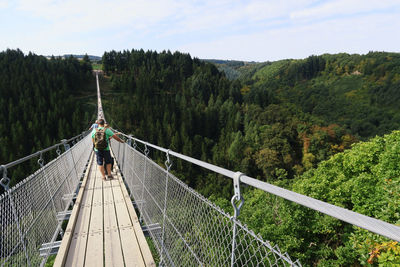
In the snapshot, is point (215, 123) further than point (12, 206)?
Yes

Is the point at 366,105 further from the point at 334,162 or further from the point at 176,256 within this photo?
the point at 176,256

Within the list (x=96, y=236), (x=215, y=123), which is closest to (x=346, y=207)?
(x=96, y=236)

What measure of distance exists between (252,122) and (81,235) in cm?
7514

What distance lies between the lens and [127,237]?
141 inches

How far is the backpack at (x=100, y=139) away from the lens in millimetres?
6039

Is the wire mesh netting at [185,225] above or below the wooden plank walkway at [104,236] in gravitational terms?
above

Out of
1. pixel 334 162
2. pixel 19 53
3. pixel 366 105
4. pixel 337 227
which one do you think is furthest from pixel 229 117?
pixel 19 53

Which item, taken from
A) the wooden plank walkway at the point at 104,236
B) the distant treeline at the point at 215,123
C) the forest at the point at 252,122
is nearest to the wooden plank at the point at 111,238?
the wooden plank walkway at the point at 104,236

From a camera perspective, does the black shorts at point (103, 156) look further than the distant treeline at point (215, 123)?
No

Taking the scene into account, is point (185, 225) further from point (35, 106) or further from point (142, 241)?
point (35, 106)

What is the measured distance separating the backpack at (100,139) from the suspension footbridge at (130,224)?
112cm

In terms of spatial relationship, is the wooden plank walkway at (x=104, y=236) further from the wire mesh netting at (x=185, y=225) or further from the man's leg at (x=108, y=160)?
the man's leg at (x=108, y=160)

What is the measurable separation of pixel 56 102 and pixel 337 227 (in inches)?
3463

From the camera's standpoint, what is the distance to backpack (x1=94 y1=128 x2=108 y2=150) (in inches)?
238
